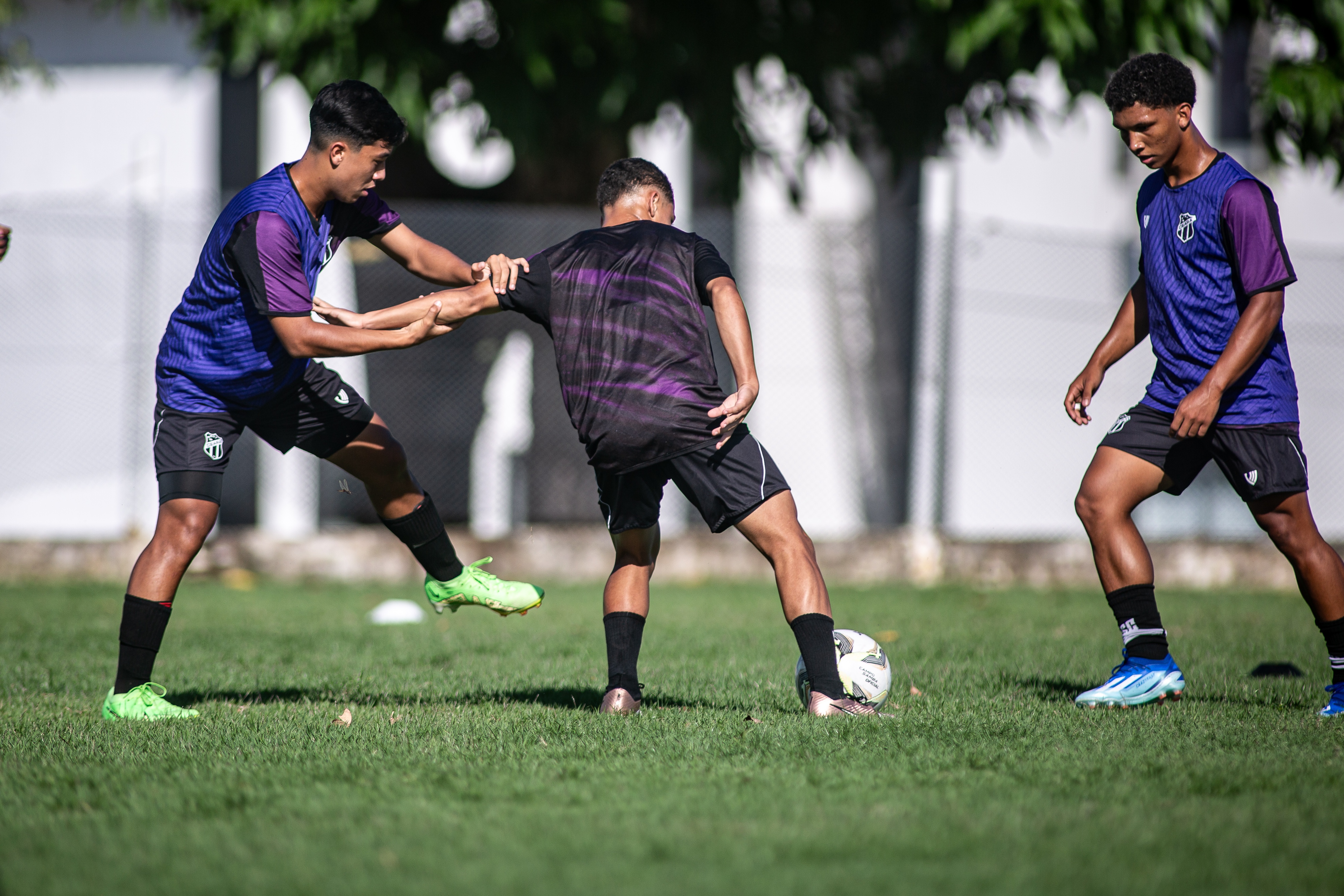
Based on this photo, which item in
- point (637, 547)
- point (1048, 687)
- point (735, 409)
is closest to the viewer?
point (735, 409)

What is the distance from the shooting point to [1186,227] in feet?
14.0

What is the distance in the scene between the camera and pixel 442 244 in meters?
9.48

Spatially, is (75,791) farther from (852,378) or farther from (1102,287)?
(852,378)

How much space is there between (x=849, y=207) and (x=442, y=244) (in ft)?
Result: 18.0

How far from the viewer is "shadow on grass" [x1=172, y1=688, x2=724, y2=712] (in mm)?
4496

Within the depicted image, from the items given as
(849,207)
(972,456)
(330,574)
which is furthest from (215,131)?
(972,456)

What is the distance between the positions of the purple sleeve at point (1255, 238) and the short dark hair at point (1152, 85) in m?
0.36

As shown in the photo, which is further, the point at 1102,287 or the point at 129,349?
the point at 1102,287

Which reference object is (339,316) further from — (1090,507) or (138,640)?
(1090,507)

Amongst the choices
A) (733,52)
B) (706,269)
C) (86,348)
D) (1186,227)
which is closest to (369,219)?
(706,269)

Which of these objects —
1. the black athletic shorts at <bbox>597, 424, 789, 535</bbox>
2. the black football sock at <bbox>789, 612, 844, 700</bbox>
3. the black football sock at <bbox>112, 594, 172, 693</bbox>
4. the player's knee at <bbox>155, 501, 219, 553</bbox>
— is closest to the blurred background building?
the player's knee at <bbox>155, 501, 219, 553</bbox>

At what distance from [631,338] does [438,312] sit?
0.62 meters

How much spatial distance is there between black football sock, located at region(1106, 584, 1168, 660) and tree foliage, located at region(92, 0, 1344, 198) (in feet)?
15.1

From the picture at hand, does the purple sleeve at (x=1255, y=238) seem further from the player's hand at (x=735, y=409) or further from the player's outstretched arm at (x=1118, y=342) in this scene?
the player's hand at (x=735, y=409)
